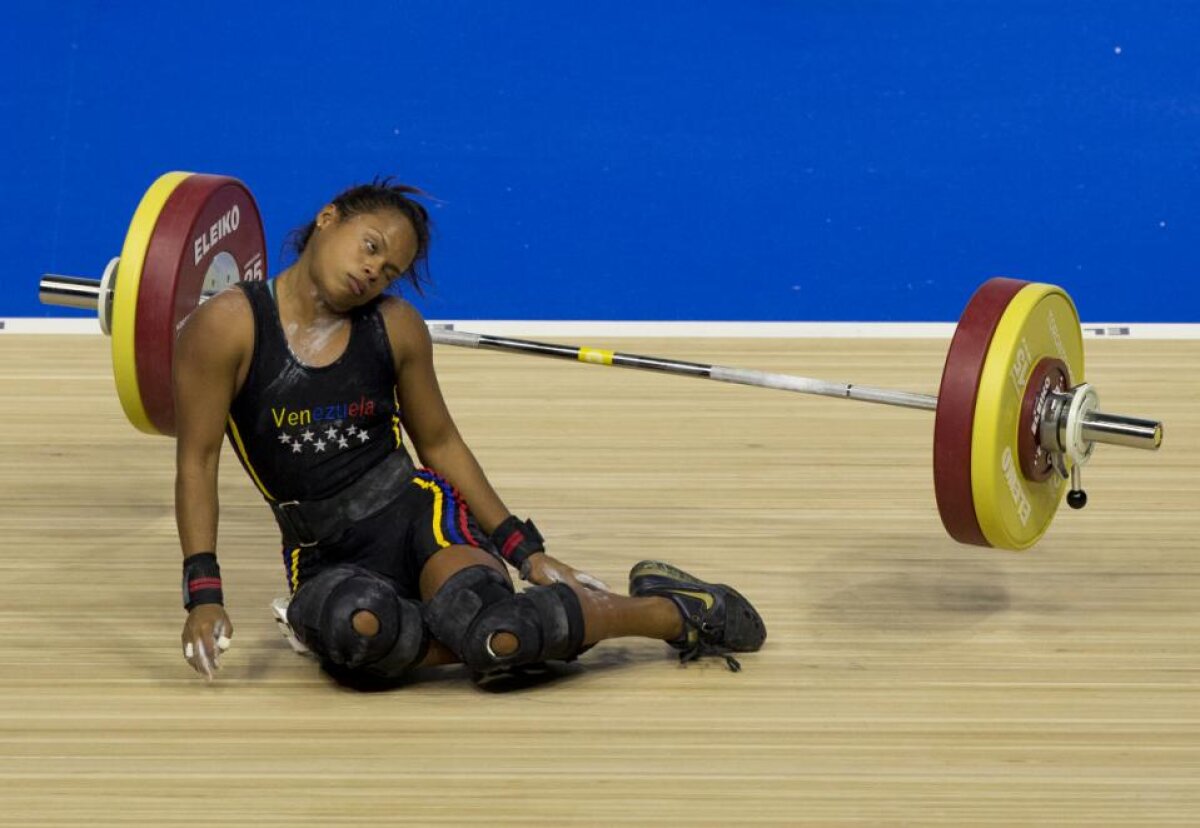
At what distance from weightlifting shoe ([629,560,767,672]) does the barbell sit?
0.26 metres

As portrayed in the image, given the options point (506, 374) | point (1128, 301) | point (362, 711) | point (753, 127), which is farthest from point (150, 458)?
point (1128, 301)

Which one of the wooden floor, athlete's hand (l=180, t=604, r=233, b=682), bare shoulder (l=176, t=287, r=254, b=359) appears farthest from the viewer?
bare shoulder (l=176, t=287, r=254, b=359)

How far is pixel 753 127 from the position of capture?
4.42 meters

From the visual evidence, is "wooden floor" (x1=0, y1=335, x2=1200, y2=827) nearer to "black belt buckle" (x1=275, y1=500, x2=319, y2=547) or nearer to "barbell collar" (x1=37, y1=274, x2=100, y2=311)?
"black belt buckle" (x1=275, y1=500, x2=319, y2=547)

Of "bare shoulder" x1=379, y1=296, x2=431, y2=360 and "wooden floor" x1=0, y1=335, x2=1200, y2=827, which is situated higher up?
"bare shoulder" x1=379, y1=296, x2=431, y2=360

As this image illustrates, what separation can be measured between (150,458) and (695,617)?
1.15m

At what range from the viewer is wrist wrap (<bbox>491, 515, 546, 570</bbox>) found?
235 cm

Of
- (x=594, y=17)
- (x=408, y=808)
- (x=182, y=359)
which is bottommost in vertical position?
(x=408, y=808)

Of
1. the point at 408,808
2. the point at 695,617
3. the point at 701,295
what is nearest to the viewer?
the point at 408,808

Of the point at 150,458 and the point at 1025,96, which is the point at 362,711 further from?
the point at 1025,96

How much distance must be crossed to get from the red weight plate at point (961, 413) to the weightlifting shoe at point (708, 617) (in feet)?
0.85

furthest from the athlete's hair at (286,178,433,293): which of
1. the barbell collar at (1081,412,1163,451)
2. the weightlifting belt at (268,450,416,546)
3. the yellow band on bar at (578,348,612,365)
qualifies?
the barbell collar at (1081,412,1163,451)

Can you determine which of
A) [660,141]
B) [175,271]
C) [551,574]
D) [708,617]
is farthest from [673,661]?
[660,141]

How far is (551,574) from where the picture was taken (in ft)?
7.58
